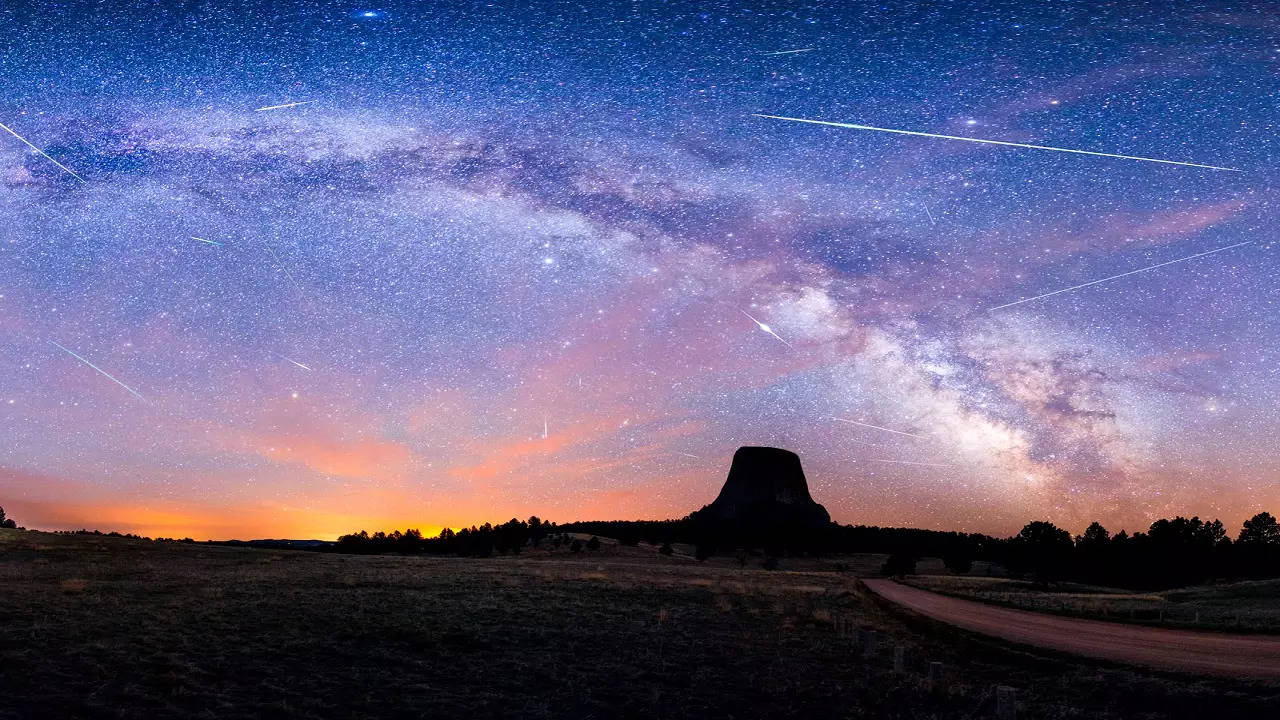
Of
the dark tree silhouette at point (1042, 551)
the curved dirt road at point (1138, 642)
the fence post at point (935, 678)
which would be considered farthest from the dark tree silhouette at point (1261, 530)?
the fence post at point (935, 678)

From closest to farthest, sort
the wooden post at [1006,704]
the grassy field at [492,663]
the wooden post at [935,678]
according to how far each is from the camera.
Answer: the wooden post at [1006,704] < the grassy field at [492,663] < the wooden post at [935,678]

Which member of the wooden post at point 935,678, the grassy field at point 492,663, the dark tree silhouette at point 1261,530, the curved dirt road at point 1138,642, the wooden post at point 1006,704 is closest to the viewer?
the wooden post at point 1006,704

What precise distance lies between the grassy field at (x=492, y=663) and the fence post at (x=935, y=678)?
18cm

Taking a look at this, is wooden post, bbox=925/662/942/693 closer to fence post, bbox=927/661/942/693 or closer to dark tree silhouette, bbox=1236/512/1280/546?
fence post, bbox=927/661/942/693

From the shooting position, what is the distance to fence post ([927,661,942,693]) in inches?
618

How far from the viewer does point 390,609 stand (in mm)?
24375

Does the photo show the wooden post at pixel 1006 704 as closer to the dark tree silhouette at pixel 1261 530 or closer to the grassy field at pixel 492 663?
the grassy field at pixel 492 663

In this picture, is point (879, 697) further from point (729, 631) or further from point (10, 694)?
point (10, 694)

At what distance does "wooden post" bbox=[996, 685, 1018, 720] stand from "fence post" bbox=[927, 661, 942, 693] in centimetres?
231

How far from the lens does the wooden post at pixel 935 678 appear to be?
15.7 metres

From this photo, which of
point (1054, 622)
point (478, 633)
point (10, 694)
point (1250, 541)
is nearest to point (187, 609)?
point (478, 633)

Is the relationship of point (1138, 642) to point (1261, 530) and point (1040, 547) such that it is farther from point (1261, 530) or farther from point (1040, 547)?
point (1261, 530)

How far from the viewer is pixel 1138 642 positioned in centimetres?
2275

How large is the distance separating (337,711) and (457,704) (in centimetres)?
191
